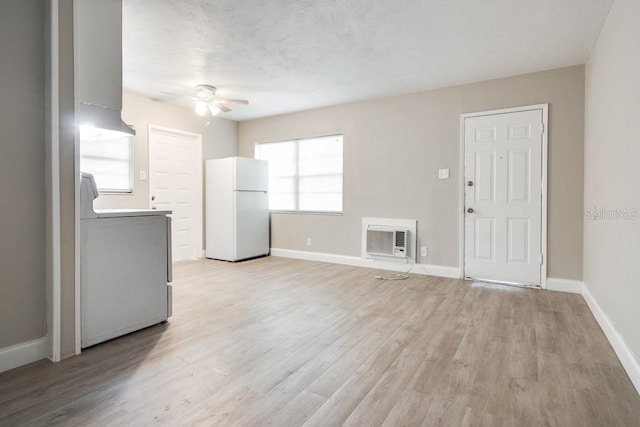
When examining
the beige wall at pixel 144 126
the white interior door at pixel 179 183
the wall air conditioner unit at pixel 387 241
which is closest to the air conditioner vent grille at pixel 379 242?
the wall air conditioner unit at pixel 387 241

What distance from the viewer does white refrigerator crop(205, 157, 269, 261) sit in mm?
5391

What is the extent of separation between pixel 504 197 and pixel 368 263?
79.9 inches

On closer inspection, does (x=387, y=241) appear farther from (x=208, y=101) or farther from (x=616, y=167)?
(x=208, y=101)

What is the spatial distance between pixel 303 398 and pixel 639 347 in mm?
1863

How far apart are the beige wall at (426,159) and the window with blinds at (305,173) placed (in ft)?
0.53

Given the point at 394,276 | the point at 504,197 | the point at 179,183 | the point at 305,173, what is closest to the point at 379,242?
the point at 394,276

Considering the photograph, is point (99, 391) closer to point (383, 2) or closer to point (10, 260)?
point (10, 260)

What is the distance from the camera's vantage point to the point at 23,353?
6.70 ft

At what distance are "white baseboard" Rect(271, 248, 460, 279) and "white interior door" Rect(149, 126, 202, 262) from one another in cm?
145

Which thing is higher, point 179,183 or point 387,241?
point 179,183

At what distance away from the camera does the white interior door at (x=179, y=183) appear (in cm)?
507

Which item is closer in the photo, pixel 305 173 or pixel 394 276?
pixel 394 276

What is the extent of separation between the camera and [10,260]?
6.60ft

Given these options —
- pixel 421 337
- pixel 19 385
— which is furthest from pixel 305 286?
pixel 19 385
